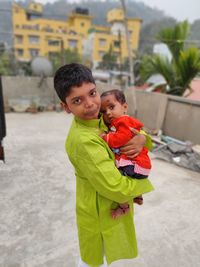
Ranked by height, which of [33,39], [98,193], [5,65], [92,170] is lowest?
[5,65]

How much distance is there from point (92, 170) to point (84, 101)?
283mm

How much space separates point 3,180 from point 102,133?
107 inches

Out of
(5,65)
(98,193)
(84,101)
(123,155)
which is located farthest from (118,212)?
(5,65)

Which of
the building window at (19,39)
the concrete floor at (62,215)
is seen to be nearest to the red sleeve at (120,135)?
the concrete floor at (62,215)

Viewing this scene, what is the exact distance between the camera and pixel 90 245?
1.17m

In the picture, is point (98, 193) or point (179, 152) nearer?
point (98, 193)

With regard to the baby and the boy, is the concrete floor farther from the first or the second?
→ the baby

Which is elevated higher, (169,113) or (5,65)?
(5,65)

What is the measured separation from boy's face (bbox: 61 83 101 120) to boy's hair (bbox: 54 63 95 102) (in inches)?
0.7

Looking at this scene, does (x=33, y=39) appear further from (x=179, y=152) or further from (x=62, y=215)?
(x=62, y=215)

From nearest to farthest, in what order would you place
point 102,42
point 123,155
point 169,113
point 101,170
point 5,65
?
1. point 101,170
2. point 123,155
3. point 169,113
4. point 5,65
5. point 102,42

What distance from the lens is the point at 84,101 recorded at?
3.08 feet

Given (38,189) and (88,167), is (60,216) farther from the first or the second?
(88,167)

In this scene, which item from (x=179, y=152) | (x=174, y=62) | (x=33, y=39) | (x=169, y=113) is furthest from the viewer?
(x=33, y=39)
